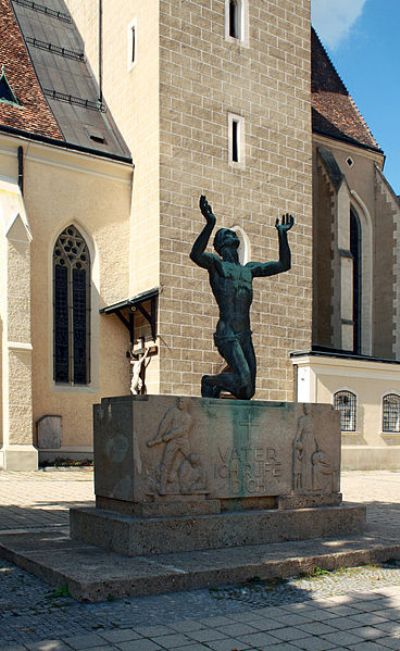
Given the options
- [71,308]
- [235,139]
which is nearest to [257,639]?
[71,308]

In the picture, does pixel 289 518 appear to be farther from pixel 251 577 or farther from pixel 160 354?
pixel 160 354

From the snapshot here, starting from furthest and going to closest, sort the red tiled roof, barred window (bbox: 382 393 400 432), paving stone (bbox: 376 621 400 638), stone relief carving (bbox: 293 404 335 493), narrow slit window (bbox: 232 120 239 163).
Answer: barred window (bbox: 382 393 400 432)
narrow slit window (bbox: 232 120 239 163)
the red tiled roof
stone relief carving (bbox: 293 404 335 493)
paving stone (bbox: 376 621 400 638)

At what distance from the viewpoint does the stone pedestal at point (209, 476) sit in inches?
274

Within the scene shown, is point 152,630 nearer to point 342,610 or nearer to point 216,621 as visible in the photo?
point 216,621

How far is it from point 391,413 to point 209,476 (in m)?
16.0

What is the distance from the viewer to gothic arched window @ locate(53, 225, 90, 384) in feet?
65.5

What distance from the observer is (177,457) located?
719cm

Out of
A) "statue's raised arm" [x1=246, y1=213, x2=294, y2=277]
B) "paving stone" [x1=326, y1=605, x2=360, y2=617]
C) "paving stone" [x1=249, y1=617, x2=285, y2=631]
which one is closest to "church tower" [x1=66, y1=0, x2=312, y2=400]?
"statue's raised arm" [x1=246, y1=213, x2=294, y2=277]

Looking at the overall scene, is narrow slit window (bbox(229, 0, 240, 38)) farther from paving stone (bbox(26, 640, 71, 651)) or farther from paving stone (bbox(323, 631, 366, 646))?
paving stone (bbox(26, 640, 71, 651))

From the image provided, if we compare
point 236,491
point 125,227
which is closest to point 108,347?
point 125,227

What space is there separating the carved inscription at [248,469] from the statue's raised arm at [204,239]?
1.96m

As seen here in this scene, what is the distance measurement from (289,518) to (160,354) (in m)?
11.6

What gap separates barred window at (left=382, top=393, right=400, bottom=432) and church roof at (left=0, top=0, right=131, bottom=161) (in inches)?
403

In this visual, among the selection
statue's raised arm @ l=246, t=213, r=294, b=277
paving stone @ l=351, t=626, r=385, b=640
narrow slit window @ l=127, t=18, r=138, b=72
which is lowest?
paving stone @ l=351, t=626, r=385, b=640
